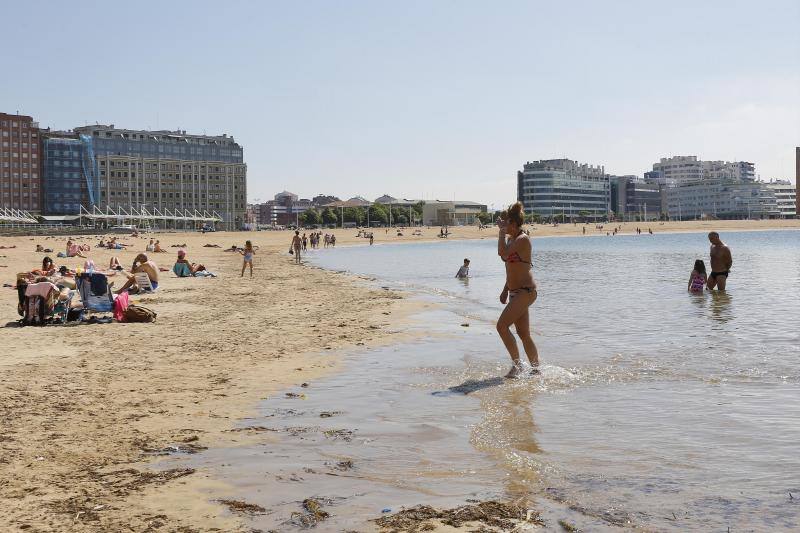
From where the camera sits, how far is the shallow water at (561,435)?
196 inches

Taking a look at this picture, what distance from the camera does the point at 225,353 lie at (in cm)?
1138

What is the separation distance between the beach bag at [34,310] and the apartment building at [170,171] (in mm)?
154339

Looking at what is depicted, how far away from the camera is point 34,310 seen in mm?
13914

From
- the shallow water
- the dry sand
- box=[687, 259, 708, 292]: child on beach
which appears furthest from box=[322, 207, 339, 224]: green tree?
the shallow water

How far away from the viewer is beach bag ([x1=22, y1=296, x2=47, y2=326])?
13.9 m

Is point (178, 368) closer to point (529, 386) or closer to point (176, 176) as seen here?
point (529, 386)

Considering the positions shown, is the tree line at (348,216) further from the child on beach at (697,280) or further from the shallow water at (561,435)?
the shallow water at (561,435)

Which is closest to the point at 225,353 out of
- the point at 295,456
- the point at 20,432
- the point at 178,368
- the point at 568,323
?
the point at 178,368

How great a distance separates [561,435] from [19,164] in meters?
164

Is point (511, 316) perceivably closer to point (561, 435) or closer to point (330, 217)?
point (561, 435)

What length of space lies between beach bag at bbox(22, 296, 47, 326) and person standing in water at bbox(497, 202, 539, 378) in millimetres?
9509

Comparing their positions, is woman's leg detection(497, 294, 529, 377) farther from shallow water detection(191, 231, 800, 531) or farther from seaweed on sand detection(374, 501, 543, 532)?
seaweed on sand detection(374, 501, 543, 532)

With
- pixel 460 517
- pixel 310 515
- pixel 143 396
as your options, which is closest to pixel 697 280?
pixel 143 396

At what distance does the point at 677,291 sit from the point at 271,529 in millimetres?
22076
